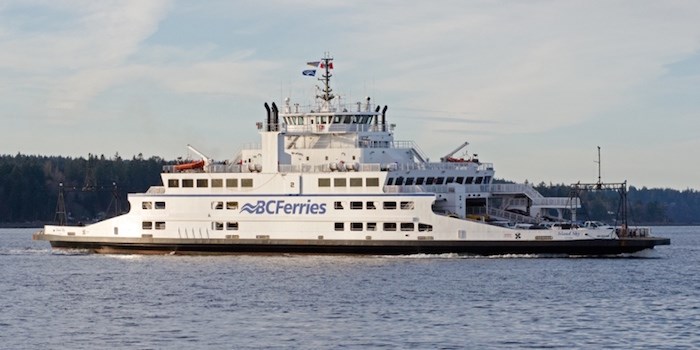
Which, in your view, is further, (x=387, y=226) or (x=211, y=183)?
(x=211, y=183)

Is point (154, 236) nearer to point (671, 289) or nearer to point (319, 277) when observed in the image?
point (319, 277)

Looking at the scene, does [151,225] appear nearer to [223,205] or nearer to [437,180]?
[223,205]

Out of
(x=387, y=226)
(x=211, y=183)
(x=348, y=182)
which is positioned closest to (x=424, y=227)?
(x=387, y=226)

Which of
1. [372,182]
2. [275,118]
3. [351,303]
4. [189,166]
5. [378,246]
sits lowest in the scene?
[351,303]

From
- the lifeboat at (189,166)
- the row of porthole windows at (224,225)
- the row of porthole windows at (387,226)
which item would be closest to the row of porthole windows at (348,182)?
the row of porthole windows at (387,226)

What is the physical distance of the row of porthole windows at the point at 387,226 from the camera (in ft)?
180

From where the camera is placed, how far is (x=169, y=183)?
192 feet

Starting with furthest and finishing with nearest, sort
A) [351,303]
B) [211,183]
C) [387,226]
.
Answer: [211,183], [387,226], [351,303]

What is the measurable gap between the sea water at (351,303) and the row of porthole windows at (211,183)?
322 centimetres

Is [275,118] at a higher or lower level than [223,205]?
higher

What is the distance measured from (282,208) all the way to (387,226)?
470 centimetres

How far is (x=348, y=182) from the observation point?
55906 millimetres

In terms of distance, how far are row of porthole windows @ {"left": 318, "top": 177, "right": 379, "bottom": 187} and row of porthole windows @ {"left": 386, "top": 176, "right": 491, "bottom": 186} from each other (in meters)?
0.65

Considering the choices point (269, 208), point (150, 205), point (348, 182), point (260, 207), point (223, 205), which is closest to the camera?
point (348, 182)
